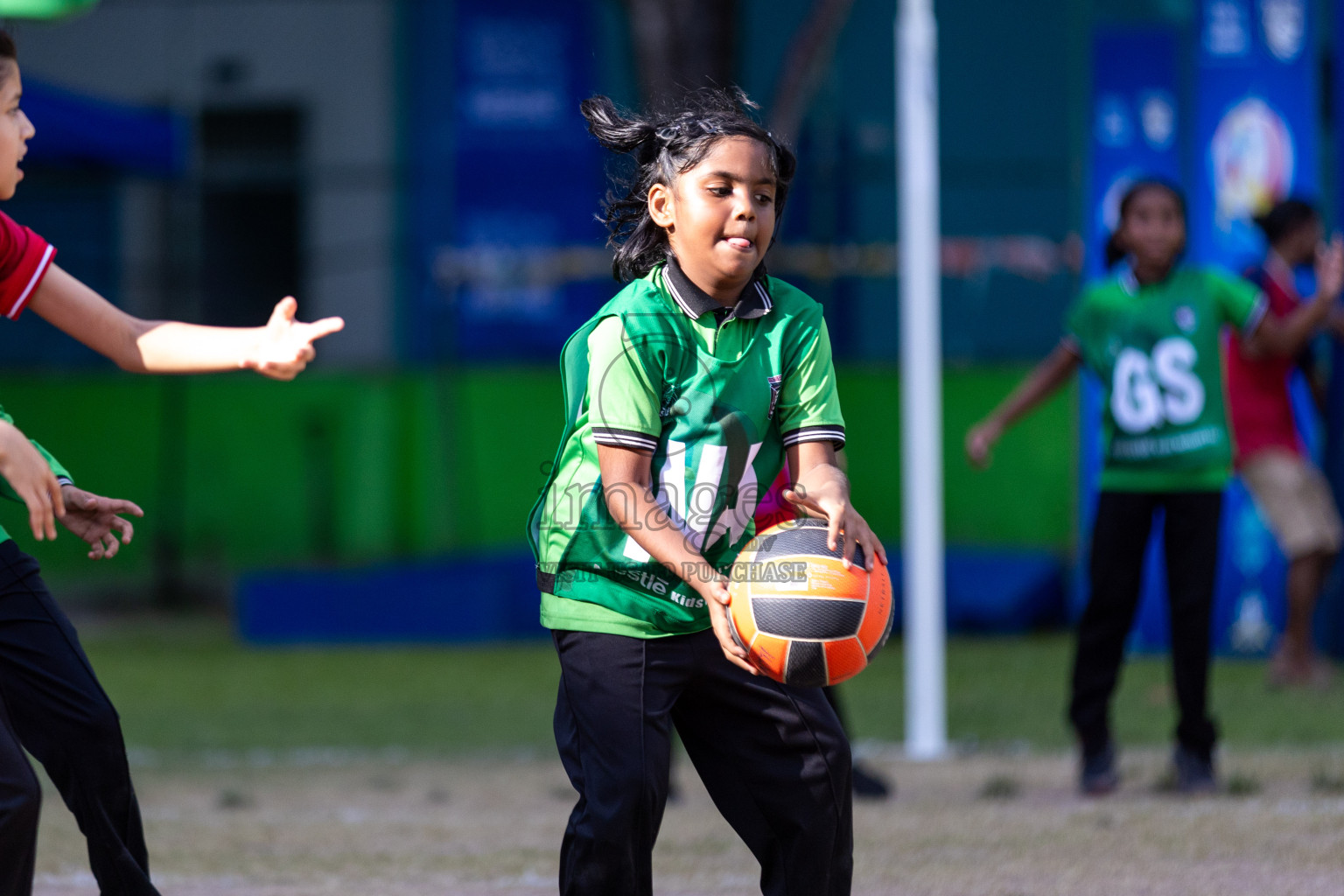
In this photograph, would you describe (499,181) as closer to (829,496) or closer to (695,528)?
(695,528)

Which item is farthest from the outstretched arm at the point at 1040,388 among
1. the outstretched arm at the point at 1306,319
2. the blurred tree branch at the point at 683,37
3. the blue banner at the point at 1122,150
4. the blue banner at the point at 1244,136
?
the blurred tree branch at the point at 683,37

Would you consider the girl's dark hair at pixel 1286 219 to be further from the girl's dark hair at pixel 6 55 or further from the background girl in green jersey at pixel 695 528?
the girl's dark hair at pixel 6 55

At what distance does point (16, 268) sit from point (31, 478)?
2.33 ft

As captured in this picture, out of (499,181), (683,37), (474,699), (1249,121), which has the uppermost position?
(683,37)

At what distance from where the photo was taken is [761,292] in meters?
3.47

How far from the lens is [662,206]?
3.53 metres

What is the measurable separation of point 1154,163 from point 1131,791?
5.50 m

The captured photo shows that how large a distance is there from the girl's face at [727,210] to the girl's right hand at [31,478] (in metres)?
1.31

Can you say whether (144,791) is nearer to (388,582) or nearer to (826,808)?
(826,808)

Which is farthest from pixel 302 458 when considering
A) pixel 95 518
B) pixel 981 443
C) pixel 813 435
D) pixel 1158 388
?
pixel 813 435

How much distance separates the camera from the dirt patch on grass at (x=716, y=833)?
4.71 metres

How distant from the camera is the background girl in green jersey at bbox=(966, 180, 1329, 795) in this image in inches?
233

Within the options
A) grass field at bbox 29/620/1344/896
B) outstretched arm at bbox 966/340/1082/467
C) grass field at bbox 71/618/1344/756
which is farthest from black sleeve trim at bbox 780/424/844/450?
grass field at bbox 71/618/1344/756

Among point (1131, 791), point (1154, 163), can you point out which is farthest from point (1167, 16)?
point (1131, 791)
